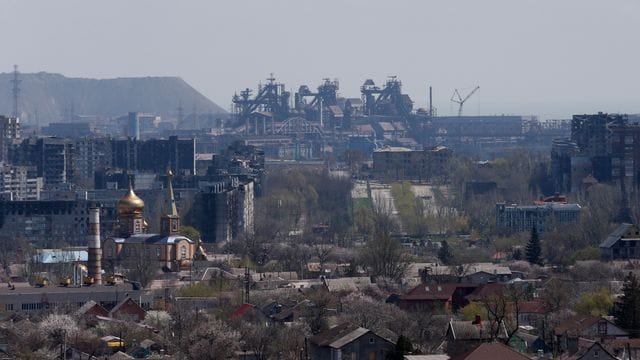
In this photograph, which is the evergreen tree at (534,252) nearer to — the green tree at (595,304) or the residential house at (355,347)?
the green tree at (595,304)

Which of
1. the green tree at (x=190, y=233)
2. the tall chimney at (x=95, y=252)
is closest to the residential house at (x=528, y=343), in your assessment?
the tall chimney at (x=95, y=252)

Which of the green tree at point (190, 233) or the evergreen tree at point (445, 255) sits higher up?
the green tree at point (190, 233)

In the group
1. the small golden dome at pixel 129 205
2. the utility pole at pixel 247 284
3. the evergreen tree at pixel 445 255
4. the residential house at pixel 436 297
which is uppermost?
the small golden dome at pixel 129 205

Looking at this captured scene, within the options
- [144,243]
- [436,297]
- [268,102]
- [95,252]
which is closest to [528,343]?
[436,297]

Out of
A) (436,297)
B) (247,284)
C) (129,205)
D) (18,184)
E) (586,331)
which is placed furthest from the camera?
(18,184)

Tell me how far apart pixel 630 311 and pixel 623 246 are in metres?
21.6

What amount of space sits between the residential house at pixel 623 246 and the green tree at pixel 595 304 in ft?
51.4

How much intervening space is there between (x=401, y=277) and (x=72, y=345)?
56.8ft

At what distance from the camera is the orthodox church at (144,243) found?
208ft

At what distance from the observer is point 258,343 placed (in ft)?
135

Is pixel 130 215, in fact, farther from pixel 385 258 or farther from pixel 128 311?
pixel 128 311

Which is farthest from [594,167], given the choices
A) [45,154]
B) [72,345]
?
[72,345]

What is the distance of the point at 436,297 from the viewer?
50.2 metres

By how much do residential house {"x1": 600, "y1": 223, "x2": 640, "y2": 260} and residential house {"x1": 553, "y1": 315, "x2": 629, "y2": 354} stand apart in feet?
69.9
